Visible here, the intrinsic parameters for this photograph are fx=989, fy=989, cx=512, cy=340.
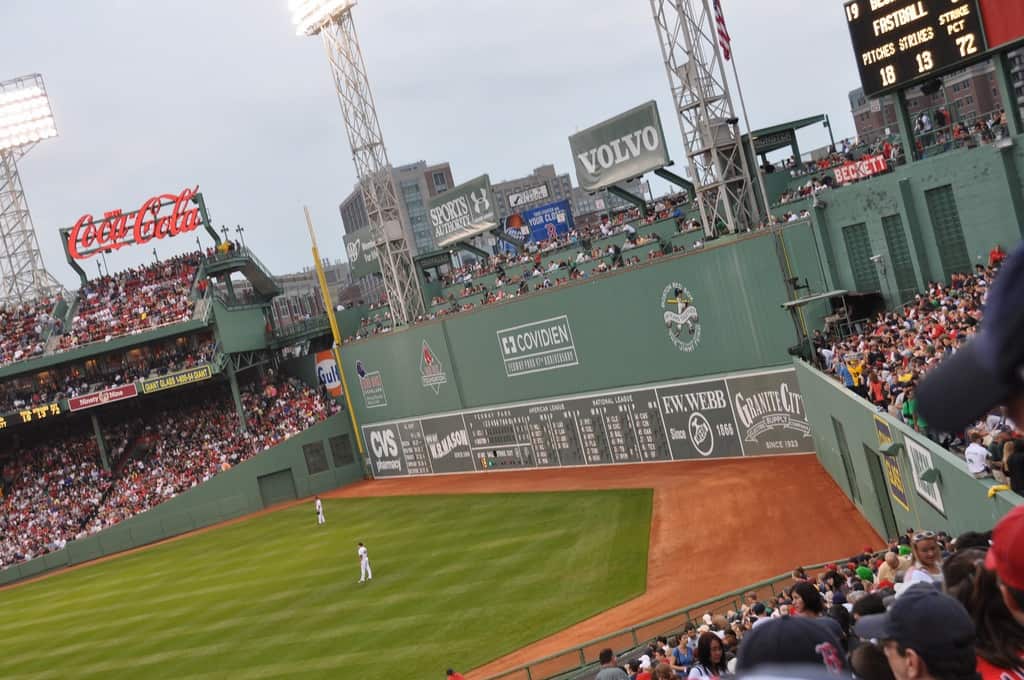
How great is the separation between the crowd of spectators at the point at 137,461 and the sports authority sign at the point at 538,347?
14891mm

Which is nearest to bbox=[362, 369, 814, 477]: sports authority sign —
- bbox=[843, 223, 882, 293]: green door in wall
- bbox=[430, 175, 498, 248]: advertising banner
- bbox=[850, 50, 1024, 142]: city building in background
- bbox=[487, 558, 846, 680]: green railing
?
bbox=[843, 223, 882, 293]: green door in wall

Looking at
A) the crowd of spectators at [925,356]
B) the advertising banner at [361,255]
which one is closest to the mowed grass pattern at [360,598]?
the crowd of spectators at [925,356]

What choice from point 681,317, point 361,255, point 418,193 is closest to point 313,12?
point 361,255

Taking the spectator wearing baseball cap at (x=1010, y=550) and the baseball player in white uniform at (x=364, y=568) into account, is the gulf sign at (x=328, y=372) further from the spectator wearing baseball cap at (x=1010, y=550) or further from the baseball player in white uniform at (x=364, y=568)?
the spectator wearing baseball cap at (x=1010, y=550)

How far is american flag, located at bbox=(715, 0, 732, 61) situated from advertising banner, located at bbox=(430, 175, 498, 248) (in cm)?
1951

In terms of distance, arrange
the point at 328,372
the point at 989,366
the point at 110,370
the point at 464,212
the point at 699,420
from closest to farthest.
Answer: the point at 989,366 → the point at 699,420 → the point at 110,370 → the point at 464,212 → the point at 328,372

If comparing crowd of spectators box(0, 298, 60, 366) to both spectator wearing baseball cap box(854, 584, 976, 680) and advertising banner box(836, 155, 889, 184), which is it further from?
spectator wearing baseball cap box(854, 584, 976, 680)

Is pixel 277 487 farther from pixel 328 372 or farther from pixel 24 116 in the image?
pixel 24 116

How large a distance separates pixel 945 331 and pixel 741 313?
11331mm

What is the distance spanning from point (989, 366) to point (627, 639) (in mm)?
14135

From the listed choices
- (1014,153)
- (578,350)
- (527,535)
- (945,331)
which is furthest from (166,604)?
(1014,153)

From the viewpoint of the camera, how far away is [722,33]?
27.0m

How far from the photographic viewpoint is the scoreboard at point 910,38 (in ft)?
60.7

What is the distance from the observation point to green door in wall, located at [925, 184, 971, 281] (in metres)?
20.9
